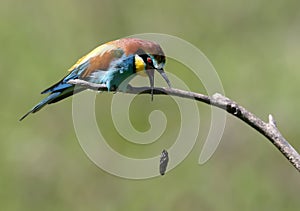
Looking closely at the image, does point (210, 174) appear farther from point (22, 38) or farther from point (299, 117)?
point (22, 38)

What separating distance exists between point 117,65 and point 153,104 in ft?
6.71

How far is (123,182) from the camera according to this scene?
13.7 ft

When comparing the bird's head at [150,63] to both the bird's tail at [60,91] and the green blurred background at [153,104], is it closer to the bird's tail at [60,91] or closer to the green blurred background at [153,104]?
the bird's tail at [60,91]

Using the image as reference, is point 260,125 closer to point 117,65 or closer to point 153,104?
point 117,65

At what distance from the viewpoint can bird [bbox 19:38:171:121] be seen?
219cm

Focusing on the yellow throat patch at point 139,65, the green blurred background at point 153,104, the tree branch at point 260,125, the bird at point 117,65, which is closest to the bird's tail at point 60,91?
the bird at point 117,65

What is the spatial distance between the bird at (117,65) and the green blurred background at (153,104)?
159cm

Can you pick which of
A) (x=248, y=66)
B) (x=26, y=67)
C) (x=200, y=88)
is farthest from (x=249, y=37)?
(x=26, y=67)

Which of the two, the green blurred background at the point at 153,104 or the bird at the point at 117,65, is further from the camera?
the green blurred background at the point at 153,104

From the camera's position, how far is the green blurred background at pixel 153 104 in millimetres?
4090

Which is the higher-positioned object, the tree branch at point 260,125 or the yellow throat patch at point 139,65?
the yellow throat patch at point 139,65

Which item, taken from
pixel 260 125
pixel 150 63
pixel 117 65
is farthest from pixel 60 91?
pixel 260 125

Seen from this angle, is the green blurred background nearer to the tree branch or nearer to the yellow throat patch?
the yellow throat patch

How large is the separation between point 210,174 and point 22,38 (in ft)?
5.17
